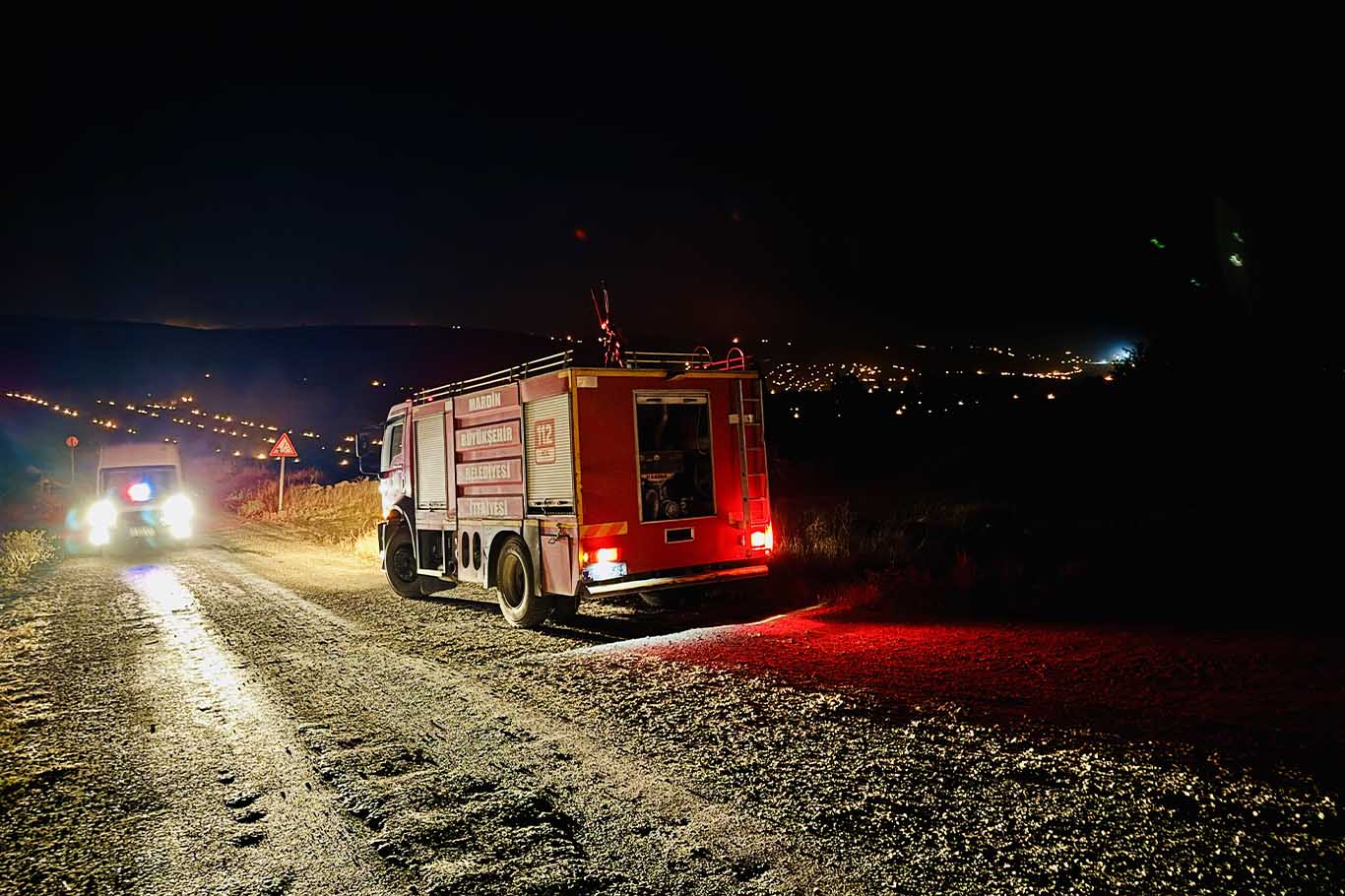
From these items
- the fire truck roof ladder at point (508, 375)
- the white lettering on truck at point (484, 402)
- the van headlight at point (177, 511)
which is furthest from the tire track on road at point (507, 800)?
the van headlight at point (177, 511)

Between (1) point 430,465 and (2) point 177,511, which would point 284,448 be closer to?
(2) point 177,511

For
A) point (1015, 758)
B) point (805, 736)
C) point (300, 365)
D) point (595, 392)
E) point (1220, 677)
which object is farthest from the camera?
point (300, 365)

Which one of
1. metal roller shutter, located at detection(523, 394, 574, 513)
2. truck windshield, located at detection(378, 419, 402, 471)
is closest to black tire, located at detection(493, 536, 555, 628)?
metal roller shutter, located at detection(523, 394, 574, 513)

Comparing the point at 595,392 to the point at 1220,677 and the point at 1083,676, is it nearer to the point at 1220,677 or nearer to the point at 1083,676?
the point at 1083,676

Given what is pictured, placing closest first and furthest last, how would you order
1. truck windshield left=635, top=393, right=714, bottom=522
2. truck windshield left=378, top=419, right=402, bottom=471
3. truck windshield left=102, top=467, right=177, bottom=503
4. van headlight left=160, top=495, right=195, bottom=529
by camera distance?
truck windshield left=635, top=393, right=714, bottom=522, truck windshield left=378, top=419, right=402, bottom=471, van headlight left=160, top=495, right=195, bottom=529, truck windshield left=102, top=467, right=177, bottom=503

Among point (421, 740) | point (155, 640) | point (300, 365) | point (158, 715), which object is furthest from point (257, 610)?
point (300, 365)

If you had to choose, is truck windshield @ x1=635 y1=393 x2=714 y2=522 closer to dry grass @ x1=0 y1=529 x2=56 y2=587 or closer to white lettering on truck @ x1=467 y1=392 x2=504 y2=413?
white lettering on truck @ x1=467 y1=392 x2=504 y2=413

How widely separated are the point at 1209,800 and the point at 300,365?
11480 cm

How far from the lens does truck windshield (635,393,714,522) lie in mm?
10555

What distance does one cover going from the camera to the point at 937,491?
31.6 m

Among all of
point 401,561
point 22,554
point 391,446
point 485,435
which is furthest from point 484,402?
point 22,554

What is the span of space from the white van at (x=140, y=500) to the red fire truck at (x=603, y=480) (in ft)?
45.0

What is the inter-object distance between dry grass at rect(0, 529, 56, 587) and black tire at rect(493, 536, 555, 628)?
10239 millimetres

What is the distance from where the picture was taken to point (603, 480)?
959cm
